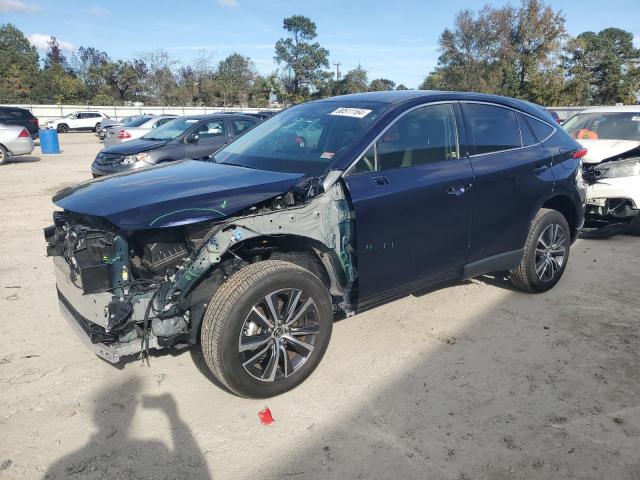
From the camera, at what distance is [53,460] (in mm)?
2645

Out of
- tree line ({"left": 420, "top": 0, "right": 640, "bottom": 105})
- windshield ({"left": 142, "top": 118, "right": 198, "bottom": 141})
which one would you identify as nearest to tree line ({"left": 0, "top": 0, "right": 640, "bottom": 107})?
tree line ({"left": 420, "top": 0, "right": 640, "bottom": 105})

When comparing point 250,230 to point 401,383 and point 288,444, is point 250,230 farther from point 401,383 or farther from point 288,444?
point 401,383

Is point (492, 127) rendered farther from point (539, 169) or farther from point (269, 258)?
point (269, 258)

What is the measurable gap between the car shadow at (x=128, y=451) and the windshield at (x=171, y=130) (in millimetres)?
8616

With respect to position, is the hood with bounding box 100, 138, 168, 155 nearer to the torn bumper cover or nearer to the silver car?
the silver car

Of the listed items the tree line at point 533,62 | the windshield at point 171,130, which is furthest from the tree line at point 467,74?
the windshield at point 171,130

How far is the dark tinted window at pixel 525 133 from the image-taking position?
15.0ft

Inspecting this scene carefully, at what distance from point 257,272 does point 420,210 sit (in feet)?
4.35

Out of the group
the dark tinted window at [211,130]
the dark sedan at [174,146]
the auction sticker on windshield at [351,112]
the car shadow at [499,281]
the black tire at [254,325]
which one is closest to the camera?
the black tire at [254,325]

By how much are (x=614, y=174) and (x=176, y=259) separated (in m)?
6.17

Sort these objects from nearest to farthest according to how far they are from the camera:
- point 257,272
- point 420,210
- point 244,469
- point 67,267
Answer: point 244,469 → point 257,272 → point 67,267 → point 420,210

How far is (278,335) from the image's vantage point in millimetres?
3148

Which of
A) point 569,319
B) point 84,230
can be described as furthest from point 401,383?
point 84,230

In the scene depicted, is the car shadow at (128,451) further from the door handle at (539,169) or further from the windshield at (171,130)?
the windshield at (171,130)
